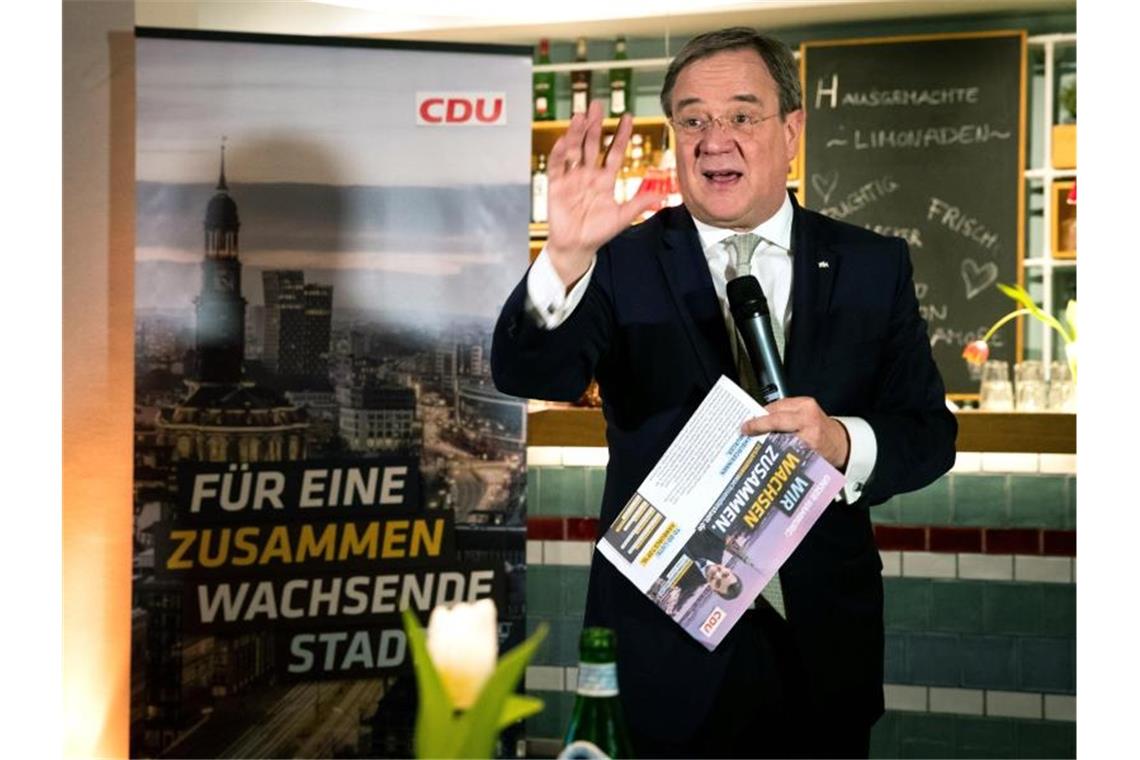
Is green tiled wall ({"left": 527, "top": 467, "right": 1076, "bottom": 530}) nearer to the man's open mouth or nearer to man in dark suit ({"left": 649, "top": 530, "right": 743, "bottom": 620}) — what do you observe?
the man's open mouth

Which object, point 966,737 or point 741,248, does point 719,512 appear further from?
point 966,737

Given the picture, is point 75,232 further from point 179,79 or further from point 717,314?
point 717,314

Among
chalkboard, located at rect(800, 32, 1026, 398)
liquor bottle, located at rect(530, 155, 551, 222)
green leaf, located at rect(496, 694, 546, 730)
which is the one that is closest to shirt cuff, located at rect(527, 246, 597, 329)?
green leaf, located at rect(496, 694, 546, 730)

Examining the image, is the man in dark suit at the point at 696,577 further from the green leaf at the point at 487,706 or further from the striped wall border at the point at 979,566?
the striped wall border at the point at 979,566

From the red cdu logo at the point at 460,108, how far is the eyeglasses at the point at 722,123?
2.47ft

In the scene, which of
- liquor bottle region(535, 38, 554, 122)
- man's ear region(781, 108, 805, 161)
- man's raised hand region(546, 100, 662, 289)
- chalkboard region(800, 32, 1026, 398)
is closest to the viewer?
man's raised hand region(546, 100, 662, 289)

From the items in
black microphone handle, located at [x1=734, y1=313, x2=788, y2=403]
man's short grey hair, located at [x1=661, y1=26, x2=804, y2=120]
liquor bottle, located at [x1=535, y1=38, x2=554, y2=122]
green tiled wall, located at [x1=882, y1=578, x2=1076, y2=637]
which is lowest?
green tiled wall, located at [x1=882, y1=578, x2=1076, y2=637]

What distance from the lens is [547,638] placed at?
3.66 m

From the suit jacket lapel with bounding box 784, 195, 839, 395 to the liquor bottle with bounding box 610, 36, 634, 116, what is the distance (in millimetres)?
3562

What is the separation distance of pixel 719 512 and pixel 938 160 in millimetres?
3946

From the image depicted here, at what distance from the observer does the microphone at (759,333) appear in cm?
158

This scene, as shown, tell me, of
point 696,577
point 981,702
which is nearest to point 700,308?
point 696,577

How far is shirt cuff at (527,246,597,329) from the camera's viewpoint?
1602 millimetres

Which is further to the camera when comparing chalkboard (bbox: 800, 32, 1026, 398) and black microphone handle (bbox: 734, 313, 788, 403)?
chalkboard (bbox: 800, 32, 1026, 398)
